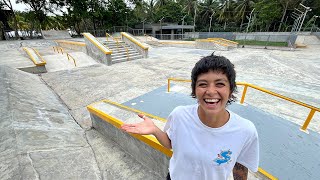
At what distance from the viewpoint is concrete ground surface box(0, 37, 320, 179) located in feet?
7.23

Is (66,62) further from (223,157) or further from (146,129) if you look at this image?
(223,157)

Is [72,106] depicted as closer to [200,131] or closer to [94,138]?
[94,138]

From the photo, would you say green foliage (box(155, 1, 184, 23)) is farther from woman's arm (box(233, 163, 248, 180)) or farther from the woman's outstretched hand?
woman's arm (box(233, 163, 248, 180))

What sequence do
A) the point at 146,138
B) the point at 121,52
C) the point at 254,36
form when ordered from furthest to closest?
the point at 254,36
the point at 121,52
the point at 146,138

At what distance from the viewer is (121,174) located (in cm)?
273

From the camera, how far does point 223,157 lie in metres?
1.16

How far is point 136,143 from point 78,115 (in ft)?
9.87

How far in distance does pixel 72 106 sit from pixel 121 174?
3.72 m

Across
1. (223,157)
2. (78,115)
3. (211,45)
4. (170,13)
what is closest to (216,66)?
(223,157)

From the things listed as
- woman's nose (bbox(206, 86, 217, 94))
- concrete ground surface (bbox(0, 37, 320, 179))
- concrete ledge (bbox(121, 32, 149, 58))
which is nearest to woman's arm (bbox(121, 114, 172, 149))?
woman's nose (bbox(206, 86, 217, 94))

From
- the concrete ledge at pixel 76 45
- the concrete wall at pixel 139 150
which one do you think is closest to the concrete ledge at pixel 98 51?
the concrete ledge at pixel 76 45

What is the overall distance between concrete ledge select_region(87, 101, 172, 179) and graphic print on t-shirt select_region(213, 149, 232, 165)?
0.98 metres

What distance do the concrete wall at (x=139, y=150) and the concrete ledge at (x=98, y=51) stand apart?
26.3ft

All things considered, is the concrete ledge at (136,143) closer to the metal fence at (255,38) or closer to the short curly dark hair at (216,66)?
the short curly dark hair at (216,66)
